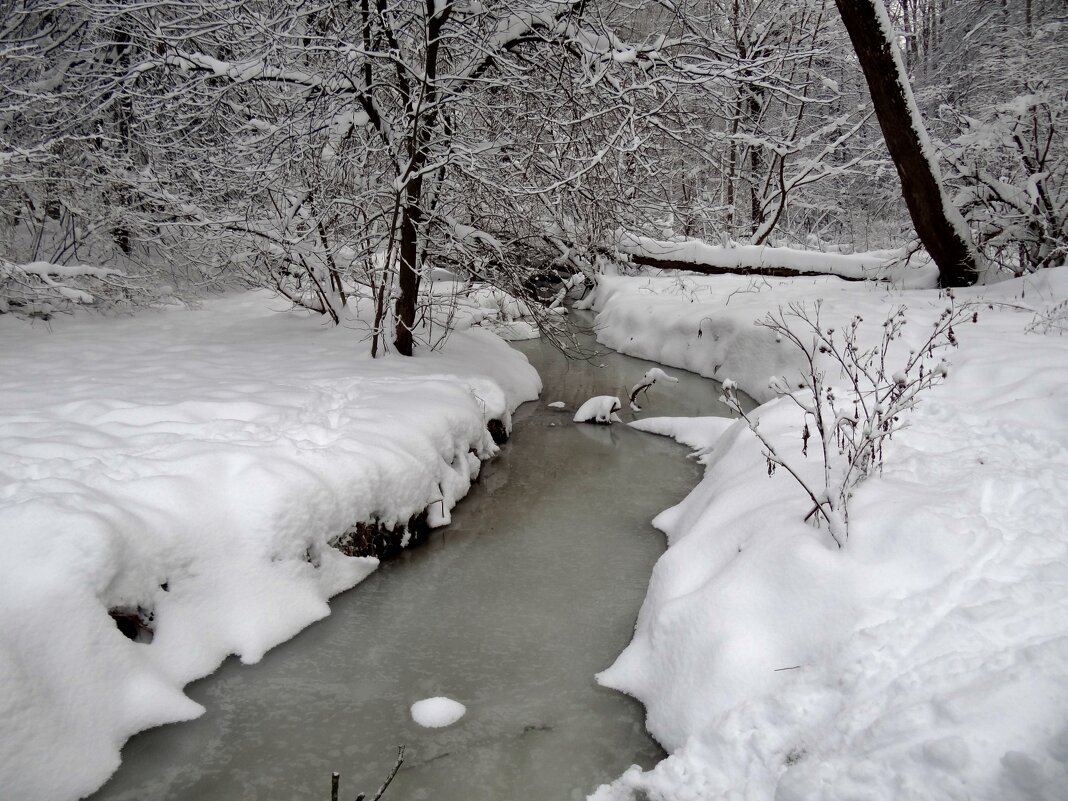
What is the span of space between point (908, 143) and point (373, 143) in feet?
19.0

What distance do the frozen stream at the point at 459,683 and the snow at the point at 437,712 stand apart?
56 millimetres

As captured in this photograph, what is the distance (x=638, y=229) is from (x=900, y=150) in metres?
3.18

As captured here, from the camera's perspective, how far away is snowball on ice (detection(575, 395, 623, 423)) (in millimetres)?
8242

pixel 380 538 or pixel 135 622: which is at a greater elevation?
pixel 135 622

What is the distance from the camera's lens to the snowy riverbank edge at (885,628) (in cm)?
225

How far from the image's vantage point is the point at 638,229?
24.4ft

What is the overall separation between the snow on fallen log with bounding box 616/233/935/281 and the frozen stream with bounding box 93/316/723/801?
5.92 m

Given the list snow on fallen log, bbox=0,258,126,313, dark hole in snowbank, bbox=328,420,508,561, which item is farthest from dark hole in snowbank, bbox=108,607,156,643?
snow on fallen log, bbox=0,258,126,313

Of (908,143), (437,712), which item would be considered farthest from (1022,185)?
(437,712)

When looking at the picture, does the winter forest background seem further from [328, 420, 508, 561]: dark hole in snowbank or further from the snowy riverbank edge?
the snowy riverbank edge

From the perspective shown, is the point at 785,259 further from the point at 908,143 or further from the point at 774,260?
the point at 908,143

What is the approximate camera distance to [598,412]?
8.25 m

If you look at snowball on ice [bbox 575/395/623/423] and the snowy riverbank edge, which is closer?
the snowy riverbank edge

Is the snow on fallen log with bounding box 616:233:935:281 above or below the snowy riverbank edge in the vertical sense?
above
